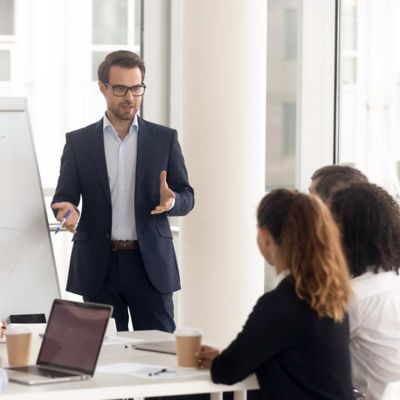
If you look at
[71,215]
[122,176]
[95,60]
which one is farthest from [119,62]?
[95,60]

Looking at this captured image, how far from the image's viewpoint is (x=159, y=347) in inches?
124

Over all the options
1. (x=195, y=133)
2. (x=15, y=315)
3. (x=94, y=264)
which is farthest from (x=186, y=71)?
(x=15, y=315)

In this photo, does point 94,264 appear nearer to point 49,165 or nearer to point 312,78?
point 49,165

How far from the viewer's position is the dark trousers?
4.23m

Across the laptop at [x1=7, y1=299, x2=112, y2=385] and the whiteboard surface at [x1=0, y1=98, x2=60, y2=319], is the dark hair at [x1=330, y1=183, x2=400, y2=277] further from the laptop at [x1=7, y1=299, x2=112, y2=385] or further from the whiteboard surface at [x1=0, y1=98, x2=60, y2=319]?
the whiteboard surface at [x1=0, y1=98, x2=60, y2=319]

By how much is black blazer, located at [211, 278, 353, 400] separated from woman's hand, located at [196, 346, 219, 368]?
0.15 meters

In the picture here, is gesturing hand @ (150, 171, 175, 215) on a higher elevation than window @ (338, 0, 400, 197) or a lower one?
lower

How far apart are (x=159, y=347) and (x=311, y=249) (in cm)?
71

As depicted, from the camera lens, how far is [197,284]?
5617 mm

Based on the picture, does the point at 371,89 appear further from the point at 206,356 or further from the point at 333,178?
the point at 206,356

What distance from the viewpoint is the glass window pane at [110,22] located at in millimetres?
6379

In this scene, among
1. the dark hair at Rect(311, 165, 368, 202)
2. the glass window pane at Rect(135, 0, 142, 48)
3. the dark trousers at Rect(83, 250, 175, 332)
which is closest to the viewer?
the dark hair at Rect(311, 165, 368, 202)

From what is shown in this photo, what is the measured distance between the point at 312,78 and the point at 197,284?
165 cm

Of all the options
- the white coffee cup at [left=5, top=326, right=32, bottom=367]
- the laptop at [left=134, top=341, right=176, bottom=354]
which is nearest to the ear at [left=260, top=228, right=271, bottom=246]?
the laptop at [left=134, top=341, right=176, bottom=354]
